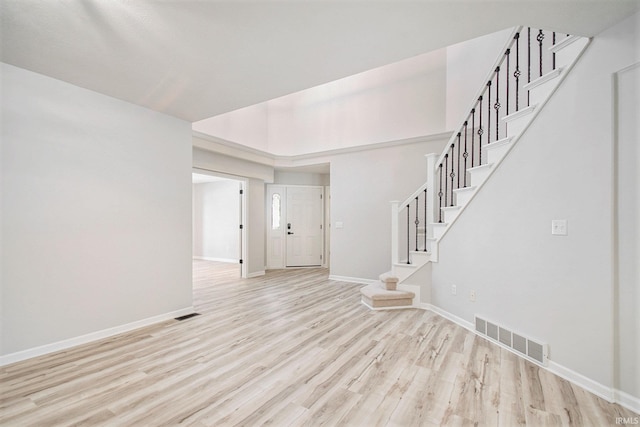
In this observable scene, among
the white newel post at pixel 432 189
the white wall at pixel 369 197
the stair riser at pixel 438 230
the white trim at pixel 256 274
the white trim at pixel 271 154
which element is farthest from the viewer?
the white trim at pixel 256 274

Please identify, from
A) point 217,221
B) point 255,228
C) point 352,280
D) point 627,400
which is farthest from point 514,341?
point 217,221

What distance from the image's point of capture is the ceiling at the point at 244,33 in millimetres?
1847

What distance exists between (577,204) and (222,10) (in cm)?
298

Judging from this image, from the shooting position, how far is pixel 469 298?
3.33m

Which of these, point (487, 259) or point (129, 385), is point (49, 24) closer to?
point (129, 385)

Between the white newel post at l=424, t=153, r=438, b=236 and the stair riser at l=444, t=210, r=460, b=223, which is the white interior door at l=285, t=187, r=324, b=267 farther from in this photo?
the stair riser at l=444, t=210, r=460, b=223

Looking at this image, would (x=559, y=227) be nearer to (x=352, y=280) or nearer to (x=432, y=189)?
(x=432, y=189)

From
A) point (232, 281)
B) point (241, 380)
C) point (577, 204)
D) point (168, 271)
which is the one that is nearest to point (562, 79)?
point (577, 204)

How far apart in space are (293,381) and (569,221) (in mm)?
2542

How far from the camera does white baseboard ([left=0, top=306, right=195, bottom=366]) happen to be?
99.0 inches

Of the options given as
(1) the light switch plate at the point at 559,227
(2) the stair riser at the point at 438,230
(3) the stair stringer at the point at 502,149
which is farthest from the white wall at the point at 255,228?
(1) the light switch plate at the point at 559,227

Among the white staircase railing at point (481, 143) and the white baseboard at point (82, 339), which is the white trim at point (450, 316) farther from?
the white baseboard at point (82, 339)

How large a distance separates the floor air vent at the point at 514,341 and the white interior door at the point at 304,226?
16.8 feet

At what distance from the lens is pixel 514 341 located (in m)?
2.71
